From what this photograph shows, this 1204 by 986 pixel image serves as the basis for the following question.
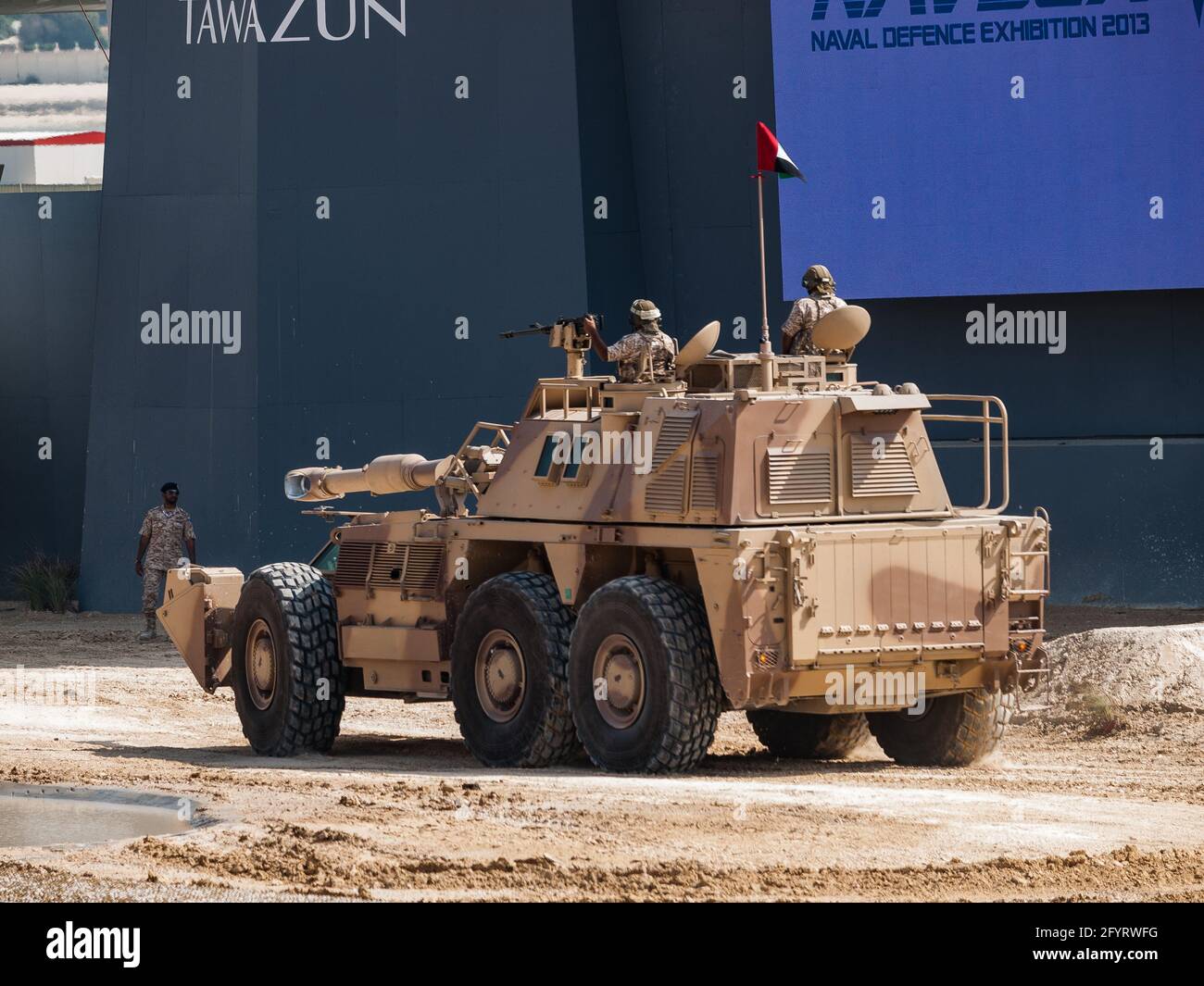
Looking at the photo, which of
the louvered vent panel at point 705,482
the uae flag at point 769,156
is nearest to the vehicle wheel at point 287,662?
the louvered vent panel at point 705,482

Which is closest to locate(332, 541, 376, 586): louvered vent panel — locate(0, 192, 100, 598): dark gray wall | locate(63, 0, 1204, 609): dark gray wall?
locate(63, 0, 1204, 609): dark gray wall

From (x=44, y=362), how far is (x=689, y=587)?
1485 cm

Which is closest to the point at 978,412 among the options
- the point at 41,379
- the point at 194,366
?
the point at 194,366

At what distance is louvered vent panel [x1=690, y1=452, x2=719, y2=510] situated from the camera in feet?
40.2

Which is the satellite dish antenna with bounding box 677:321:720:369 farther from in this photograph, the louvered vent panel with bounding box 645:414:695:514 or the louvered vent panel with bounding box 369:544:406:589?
the louvered vent panel with bounding box 369:544:406:589

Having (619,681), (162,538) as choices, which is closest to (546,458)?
(619,681)

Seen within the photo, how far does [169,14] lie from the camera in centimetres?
2322

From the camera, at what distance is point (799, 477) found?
488 inches

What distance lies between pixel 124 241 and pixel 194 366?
1657 mm

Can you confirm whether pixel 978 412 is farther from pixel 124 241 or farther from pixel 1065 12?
pixel 124 241

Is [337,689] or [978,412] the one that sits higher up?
[978,412]

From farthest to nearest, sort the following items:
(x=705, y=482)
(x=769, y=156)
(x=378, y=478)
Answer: (x=378, y=478)
(x=769, y=156)
(x=705, y=482)

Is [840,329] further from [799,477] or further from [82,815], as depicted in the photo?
[82,815]

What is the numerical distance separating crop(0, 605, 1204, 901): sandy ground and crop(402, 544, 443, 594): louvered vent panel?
1.14m
